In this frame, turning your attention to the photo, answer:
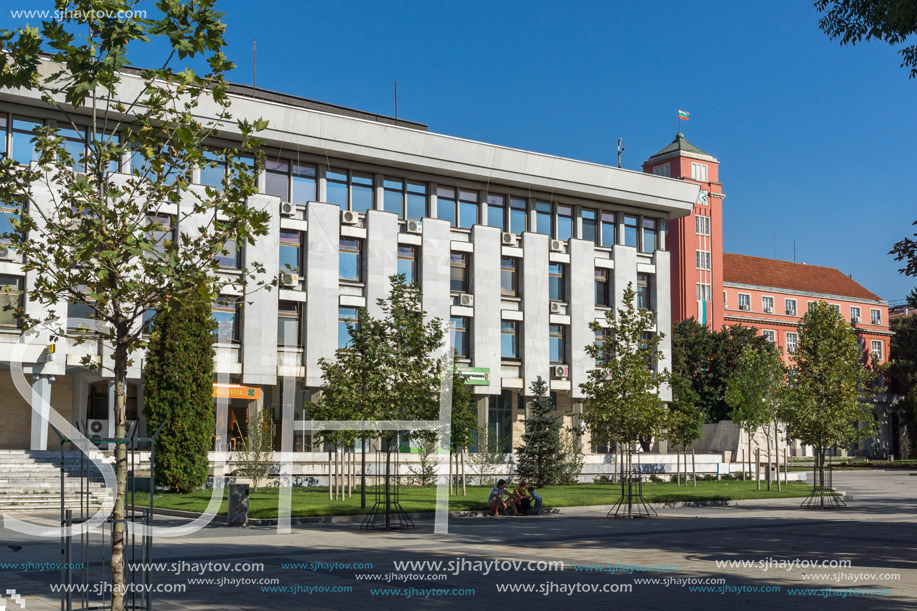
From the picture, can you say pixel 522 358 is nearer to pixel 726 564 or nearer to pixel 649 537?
pixel 649 537

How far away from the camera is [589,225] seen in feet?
174

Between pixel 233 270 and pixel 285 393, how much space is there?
6.47 m

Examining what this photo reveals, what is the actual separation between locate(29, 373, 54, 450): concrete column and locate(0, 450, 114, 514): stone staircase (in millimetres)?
1093

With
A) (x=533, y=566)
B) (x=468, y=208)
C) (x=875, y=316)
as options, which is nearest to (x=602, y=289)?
(x=468, y=208)

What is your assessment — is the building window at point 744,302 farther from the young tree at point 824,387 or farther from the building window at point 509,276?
the young tree at point 824,387

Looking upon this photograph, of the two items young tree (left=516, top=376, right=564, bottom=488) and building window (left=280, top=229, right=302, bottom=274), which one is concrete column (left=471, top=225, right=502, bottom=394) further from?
young tree (left=516, top=376, right=564, bottom=488)

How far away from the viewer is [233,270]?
133ft

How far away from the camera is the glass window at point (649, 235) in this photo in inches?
2161

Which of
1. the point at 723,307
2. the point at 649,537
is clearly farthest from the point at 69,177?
the point at 723,307

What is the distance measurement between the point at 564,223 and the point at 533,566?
3906 cm

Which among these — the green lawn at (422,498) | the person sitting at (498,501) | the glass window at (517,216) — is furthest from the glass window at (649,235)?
the person sitting at (498,501)

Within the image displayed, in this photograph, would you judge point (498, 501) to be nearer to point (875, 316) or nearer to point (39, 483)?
point (39, 483)

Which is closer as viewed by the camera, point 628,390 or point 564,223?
point 628,390

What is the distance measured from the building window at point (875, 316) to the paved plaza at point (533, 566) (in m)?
91.6
